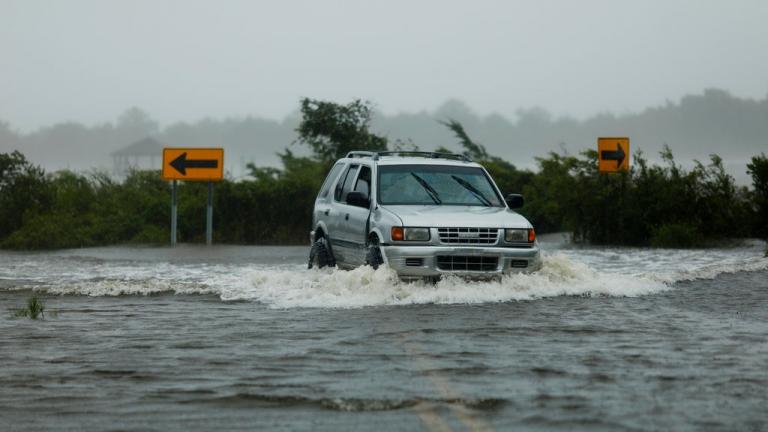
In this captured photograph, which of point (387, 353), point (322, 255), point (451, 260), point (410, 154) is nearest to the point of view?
point (387, 353)

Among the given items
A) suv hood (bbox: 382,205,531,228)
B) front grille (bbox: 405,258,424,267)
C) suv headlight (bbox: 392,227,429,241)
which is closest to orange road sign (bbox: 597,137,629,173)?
suv hood (bbox: 382,205,531,228)

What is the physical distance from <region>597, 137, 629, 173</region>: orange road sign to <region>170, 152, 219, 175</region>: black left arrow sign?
816cm

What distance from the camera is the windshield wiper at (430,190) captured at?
606 inches

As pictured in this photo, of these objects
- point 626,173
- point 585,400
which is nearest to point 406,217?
point 585,400

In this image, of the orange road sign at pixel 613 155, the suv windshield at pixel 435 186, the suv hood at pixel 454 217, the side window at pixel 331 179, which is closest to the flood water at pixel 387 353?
the suv hood at pixel 454 217

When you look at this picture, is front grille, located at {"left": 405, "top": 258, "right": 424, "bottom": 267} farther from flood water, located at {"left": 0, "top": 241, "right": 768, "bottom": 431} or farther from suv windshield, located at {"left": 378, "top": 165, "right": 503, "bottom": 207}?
suv windshield, located at {"left": 378, "top": 165, "right": 503, "bottom": 207}

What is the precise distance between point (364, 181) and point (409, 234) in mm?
2011

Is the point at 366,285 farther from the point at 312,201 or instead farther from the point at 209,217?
the point at 312,201

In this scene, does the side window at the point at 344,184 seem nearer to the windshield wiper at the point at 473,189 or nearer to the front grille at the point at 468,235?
the windshield wiper at the point at 473,189

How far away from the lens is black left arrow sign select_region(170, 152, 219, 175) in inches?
1095

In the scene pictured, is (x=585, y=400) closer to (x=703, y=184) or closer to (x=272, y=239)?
(x=703, y=184)

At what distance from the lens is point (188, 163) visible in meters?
27.9

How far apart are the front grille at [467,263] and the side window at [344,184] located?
104 inches

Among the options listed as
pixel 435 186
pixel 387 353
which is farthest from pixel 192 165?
pixel 387 353
